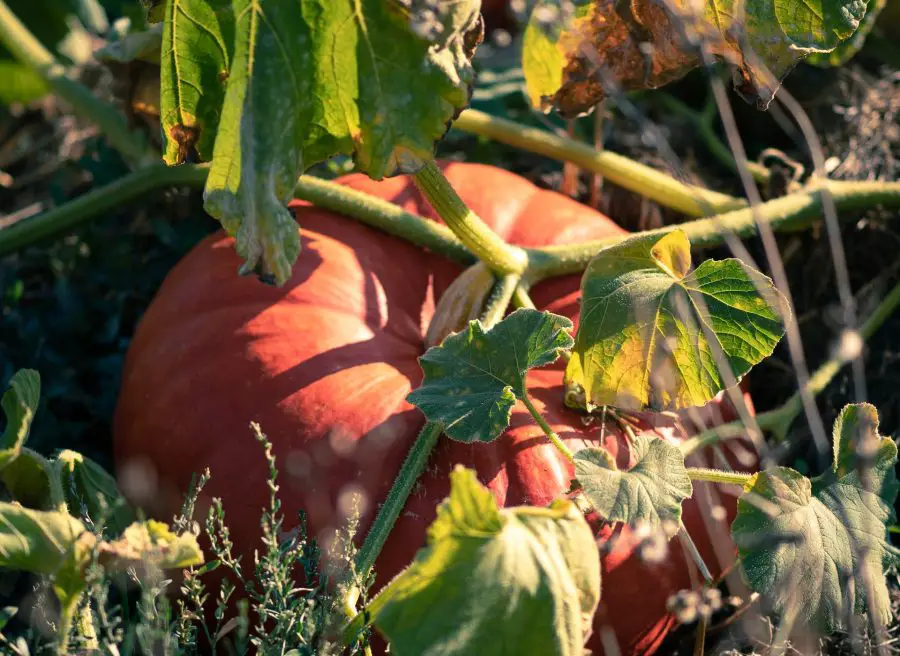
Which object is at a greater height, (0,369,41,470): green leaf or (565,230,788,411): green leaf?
(565,230,788,411): green leaf

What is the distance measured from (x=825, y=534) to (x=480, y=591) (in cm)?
43

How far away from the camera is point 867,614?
121cm

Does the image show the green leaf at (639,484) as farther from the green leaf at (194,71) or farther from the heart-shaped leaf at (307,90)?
the green leaf at (194,71)

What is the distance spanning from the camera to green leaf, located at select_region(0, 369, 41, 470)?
114cm

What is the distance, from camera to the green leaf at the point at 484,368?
1115mm

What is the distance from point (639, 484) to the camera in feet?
3.50

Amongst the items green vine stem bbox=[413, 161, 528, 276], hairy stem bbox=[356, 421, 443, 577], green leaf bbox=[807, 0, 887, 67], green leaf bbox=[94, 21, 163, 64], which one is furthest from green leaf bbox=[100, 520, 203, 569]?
green leaf bbox=[807, 0, 887, 67]

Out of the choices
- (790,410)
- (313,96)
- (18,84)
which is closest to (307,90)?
(313,96)

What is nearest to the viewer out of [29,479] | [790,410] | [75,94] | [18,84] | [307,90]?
[307,90]

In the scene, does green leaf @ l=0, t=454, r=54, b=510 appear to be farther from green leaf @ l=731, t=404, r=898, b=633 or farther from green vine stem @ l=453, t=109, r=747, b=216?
green vine stem @ l=453, t=109, r=747, b=216

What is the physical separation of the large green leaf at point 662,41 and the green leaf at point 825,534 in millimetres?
439

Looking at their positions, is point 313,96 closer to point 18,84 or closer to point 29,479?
point 29,479

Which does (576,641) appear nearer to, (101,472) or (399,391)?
(399,391)

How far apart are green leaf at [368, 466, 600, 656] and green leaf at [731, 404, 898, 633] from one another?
0.26 metres
